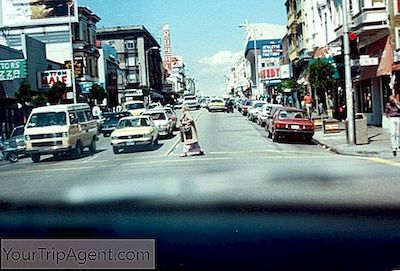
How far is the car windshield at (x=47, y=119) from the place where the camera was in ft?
16.3

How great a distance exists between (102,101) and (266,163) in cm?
152

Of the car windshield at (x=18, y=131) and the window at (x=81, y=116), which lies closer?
the car windshield at (x=18, y=131)

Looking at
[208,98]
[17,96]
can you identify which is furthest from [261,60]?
[17,96]

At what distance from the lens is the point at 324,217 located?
5375 mm

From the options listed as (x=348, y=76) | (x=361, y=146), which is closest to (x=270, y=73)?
(x=361, y=146)

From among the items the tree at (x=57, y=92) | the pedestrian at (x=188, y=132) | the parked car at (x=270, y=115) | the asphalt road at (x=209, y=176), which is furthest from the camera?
the parked car at (x=270, y=115)

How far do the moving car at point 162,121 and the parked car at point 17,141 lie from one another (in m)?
1.16

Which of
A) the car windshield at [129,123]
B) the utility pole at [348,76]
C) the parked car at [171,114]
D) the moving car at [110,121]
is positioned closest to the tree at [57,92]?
the moving car at [110,121]

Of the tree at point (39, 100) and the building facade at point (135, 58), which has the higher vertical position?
the building facade at point (135, 58)

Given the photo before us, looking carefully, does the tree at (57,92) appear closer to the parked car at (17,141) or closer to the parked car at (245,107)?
the parked car at (17,141)

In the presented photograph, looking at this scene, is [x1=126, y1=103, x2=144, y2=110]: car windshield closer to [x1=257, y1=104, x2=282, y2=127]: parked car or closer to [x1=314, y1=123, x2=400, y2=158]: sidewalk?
[x1=257, y1=104, x2=282, y2=127]: parked car

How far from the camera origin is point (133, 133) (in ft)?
18.5

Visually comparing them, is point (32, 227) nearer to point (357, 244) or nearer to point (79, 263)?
point (79, 263)

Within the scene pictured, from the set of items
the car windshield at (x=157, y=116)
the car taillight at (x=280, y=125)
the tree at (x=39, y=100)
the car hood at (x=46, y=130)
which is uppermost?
the tree at (x=39, y=100)
